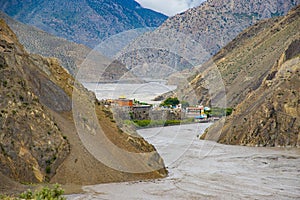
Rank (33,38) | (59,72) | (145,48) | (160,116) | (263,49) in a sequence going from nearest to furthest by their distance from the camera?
(59,72) → (160,116) → (263,49) → (145,48) → (33,38)

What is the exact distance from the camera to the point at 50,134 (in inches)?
1335

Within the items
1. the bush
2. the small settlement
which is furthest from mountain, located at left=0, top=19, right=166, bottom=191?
the small settlement

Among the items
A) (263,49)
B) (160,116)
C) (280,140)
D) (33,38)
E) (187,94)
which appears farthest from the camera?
(33,38)

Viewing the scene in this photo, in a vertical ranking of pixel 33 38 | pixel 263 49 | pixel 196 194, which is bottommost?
pixel 196 194

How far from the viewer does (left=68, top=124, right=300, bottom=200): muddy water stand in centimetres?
3288

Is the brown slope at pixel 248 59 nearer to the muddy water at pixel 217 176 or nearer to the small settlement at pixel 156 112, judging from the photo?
the small settlement at pixel 156 112

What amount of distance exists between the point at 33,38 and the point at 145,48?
47.7 meters

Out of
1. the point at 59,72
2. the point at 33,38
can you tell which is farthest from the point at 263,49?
the point at 33,38

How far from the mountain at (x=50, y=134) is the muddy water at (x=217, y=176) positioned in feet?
5.06

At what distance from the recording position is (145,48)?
16500 centimetres

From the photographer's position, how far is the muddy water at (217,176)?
32.9 m

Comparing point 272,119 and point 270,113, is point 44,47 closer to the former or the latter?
point 270,113

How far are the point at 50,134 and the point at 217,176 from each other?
13230 mm

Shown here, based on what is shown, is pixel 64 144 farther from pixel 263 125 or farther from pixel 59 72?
pixel 263 125
